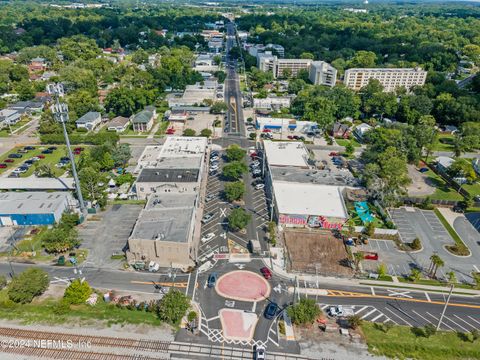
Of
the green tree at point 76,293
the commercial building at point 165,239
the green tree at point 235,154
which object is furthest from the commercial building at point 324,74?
the green tree at point 76,293

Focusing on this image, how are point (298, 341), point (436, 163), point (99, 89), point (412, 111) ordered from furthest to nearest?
point (99, 89) < point (412, 111) < point (436, 163) < point (298, 341)

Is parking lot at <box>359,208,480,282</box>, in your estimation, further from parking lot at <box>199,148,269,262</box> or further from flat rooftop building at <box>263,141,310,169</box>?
flat rooftop building at <box>263,141,310,169</box>

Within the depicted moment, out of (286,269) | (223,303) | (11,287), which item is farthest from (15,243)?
(286,269)

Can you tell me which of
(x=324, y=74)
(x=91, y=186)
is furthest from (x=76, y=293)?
(x=324, y=74)

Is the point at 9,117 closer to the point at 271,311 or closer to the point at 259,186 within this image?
the point at 259,186

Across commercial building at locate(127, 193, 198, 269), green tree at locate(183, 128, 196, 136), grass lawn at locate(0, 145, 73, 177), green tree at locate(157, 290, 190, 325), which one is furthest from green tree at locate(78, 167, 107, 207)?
green tree at locate(183, 128, 196, 136)

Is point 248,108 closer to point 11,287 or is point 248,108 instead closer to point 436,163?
point 436,163
